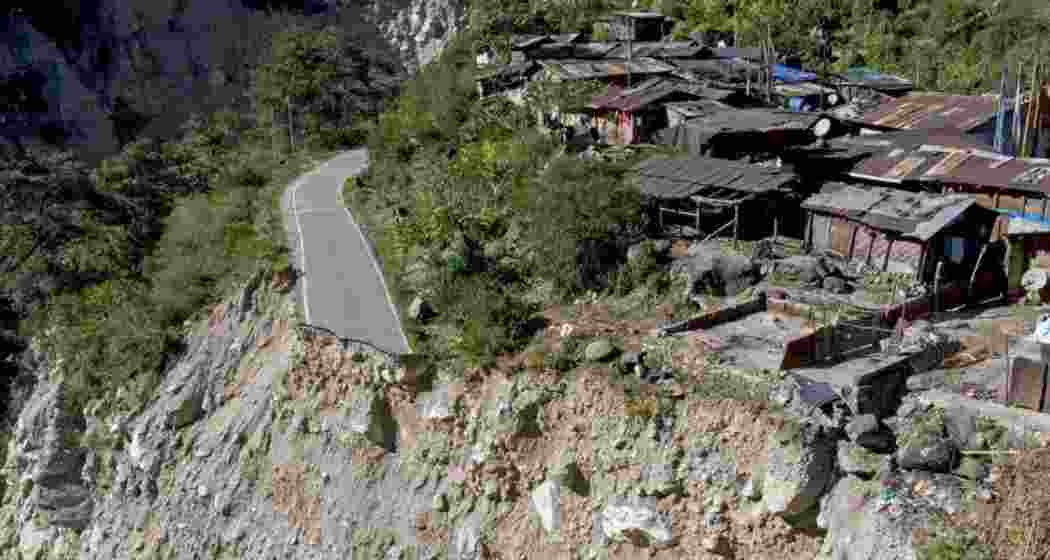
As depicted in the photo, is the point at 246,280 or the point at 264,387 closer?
the point at 264,387

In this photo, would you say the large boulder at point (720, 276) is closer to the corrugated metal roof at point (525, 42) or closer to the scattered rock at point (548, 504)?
the scattered rock at point (548, 504)

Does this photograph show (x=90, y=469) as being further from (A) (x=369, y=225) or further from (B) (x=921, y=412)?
(B) (x=921, y=412)

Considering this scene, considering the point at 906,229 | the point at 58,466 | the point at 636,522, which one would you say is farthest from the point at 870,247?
the point at 58,466

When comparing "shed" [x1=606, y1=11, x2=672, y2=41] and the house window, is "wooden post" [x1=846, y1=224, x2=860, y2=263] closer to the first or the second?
the house window

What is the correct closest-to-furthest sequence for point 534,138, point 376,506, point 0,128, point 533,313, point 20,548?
point 376,506 → point 533,313 → point 20,548 → point 534,138 → point 0,128

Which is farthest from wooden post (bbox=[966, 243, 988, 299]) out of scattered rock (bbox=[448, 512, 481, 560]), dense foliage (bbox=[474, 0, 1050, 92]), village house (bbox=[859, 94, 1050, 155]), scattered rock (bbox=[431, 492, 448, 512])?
dense foliage (bbox=[474, 0, 1050, 92])

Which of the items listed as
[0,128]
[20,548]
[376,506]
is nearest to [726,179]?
[376,506]
